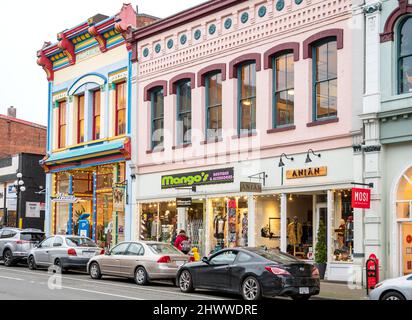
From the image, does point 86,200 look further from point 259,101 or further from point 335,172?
point 335,172

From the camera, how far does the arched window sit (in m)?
20.7

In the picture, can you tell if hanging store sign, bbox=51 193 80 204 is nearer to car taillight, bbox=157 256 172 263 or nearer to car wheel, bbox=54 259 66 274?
car wheel, bbox=54 259 66 274

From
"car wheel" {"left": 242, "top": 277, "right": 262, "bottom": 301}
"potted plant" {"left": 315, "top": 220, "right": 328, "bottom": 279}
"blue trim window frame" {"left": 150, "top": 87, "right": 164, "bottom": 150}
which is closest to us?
"car wheel" {"left": 242, "top": 277, "right": 262, "bottom": 301}

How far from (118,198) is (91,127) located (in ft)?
15.8

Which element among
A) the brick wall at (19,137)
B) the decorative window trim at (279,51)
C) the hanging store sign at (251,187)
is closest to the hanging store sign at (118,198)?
the hanging store sign at (251,187)

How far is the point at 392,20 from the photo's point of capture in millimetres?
21141

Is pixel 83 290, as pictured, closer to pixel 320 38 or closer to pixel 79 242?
pixel 79 242

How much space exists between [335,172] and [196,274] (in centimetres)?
614

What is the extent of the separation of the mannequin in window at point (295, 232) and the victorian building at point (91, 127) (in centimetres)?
937

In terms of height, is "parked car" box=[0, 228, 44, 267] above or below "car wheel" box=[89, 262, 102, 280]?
above

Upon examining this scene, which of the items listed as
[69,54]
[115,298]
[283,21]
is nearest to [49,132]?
[69,54]

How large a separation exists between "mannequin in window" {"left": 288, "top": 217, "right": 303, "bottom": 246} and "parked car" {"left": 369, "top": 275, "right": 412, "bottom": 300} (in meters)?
9.04

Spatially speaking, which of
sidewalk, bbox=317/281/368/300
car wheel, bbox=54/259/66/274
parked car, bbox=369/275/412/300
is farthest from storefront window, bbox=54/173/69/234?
parked car, bbox=369/275/412/300

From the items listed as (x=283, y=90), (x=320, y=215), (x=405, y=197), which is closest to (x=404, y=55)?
(x=405, y=197)
